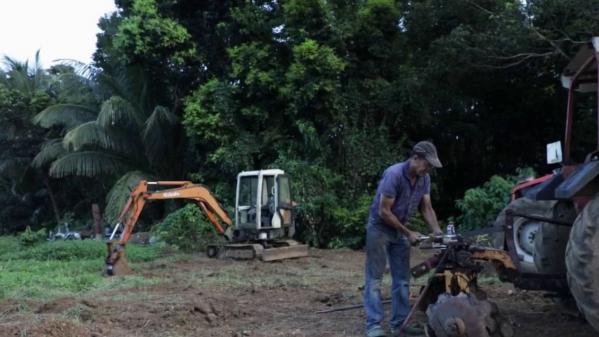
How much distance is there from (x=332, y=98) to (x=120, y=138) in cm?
746

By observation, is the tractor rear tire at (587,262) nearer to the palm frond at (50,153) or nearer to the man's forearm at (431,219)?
the man's forearm at (431,219)

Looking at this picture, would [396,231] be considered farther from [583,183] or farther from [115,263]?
[115,263]

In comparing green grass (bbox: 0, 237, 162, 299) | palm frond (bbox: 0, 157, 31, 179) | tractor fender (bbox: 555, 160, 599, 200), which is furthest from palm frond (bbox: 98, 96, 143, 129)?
tractor fender (bbox: 555, 160, 599, 200)

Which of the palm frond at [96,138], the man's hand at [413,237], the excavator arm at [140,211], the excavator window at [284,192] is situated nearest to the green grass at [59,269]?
the excavator arm at [140,211]

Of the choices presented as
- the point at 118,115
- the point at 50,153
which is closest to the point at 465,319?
the point at 118,115

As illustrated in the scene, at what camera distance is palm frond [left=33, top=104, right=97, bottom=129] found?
77.0 ft

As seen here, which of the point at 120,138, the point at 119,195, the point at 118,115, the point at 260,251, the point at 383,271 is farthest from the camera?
the point at 120,138

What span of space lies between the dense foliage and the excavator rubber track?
219 centimetres

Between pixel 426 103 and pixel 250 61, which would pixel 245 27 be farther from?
pixel 426 103

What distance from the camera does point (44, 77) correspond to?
29.6 meters

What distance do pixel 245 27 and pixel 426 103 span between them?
217 inches

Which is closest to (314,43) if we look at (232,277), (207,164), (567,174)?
(207,164)

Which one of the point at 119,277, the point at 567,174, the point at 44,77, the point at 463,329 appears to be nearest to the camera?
the point at 463,329

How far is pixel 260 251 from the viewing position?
1506cm
